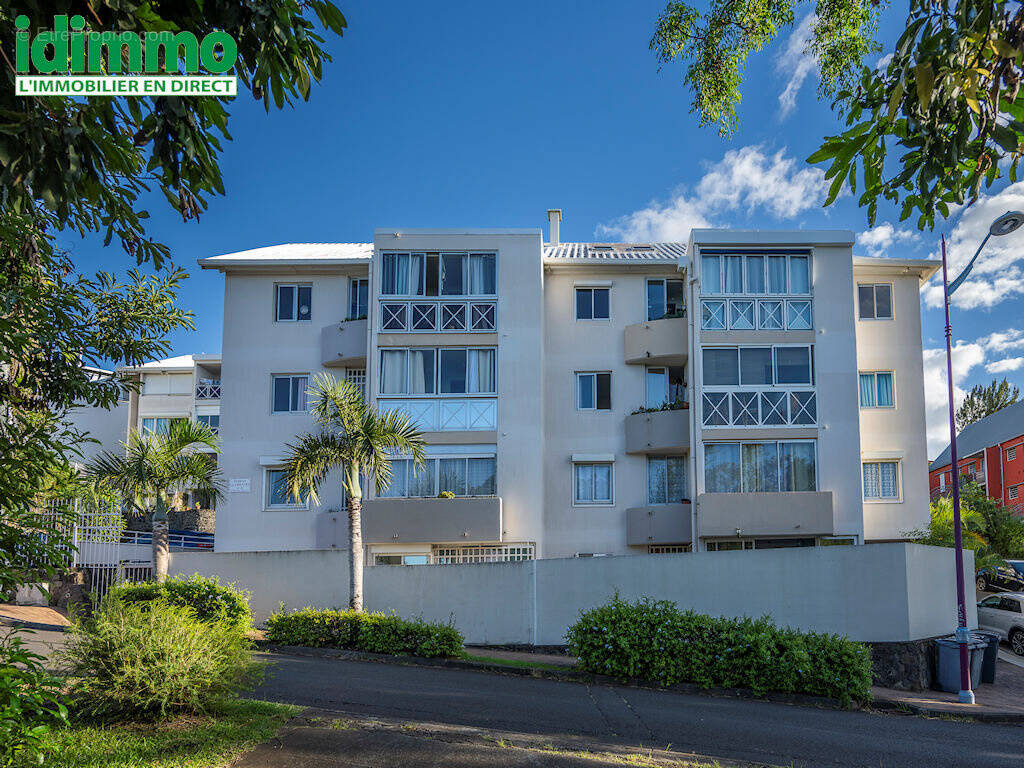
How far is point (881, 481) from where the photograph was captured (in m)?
27.1

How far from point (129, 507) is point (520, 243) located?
1305 centimetres

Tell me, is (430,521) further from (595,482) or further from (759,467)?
(759,467)

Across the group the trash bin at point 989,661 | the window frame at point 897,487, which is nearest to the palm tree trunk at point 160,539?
the trash bin at point 989,661

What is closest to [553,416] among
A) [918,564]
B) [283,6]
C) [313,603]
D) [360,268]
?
[360,268]

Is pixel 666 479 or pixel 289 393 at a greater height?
pixel 289 393

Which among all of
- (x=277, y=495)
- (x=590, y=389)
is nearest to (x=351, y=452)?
(x=277, y=495)

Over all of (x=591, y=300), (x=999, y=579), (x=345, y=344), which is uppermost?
(x=591, y=300)

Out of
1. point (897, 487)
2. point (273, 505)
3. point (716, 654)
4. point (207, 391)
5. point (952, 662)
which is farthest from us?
point (207, 391)

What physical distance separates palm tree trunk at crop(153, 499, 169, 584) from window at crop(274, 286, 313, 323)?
9215 millimetres

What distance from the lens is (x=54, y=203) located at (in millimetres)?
5043

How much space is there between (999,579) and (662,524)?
10.2 m

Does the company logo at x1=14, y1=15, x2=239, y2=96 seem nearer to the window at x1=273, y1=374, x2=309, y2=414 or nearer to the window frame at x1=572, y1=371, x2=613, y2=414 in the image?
the window frame at x1=572, y1=371, x2=613, y2=414

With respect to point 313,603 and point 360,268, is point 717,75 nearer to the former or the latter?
point 313,603

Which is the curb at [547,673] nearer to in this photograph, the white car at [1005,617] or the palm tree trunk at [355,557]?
the palm tree trunk at [355,557]
